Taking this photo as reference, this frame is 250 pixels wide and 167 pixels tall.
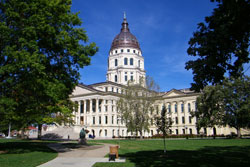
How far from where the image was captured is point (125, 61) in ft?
308

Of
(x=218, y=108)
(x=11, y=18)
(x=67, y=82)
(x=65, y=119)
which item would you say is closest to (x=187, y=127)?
(x=218, y=108)

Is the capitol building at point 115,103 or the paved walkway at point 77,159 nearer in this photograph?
the paved walkway at point 77,159

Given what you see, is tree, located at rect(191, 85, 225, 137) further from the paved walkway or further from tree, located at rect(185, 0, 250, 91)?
tree, located at rect(185, 0, 250, 91)

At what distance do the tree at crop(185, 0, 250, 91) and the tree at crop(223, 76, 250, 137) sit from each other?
119 feet

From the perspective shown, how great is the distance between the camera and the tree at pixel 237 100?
45.7m

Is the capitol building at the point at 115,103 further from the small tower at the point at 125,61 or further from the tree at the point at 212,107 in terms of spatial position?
the tree at the point at 212,107

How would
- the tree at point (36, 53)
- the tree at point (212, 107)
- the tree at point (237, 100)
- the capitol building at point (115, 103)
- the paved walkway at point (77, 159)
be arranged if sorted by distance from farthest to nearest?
the capitol building at point (115, 103), the tree at point (212, 107), the tree at point (237, 100), the tree at point (36, 53), the paved walkway at point (77, 159)

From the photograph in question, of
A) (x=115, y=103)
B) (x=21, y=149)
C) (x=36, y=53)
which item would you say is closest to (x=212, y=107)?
(x=115, y=103)

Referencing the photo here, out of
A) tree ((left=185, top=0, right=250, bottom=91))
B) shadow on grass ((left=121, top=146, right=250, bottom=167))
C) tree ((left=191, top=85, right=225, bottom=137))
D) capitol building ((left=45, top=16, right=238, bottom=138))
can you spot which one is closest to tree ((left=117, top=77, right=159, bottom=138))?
tree ((left=191, top=85, right=225, bottom=137))

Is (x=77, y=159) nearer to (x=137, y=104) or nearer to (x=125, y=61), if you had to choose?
(x=137, y=104)

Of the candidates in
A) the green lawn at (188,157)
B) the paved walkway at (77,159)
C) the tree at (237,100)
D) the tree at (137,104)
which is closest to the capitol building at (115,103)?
the tree at (137,104)

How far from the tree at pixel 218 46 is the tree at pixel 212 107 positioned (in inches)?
1496

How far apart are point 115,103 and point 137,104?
26947mm

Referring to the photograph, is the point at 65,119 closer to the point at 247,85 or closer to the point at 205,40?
the point at 247,85
